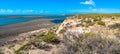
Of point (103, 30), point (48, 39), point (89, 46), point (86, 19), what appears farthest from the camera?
point (86, 19)

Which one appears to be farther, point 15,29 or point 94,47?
point 15,29

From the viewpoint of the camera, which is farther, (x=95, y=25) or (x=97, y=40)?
(x=95, y=25)

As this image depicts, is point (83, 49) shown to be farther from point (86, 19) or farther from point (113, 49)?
point (86, 19)

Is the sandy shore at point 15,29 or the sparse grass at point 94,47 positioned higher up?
the sparse grass at point 94,47

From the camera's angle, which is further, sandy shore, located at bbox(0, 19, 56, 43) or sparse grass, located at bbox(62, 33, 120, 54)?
sandy shore, located at bbox(0, 19, 56, 43)

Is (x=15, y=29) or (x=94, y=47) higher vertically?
(x=94, y=47)

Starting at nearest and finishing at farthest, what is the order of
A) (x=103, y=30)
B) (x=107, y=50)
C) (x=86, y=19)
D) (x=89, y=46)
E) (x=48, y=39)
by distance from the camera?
(x=107, y=50) < (x=89, y=46) < (x=103, y=30) < (x=48, y=39) < (x=86, y=19)

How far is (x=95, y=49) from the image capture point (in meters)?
10.2

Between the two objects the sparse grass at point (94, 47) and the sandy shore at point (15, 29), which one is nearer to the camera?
the sparse grass at point (94, 47)

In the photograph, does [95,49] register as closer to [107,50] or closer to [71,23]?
[107,50]

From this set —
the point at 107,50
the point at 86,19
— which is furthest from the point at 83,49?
the point at 86,19

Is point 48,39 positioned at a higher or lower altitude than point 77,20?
lower

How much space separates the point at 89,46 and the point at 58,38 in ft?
34.8

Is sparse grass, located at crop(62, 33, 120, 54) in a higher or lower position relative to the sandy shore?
higher
